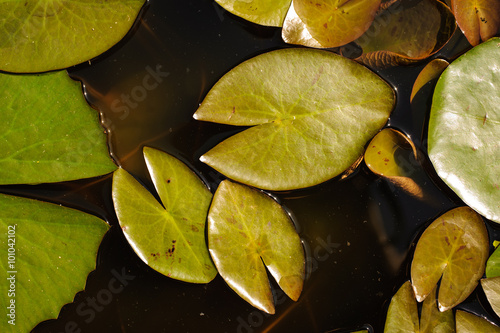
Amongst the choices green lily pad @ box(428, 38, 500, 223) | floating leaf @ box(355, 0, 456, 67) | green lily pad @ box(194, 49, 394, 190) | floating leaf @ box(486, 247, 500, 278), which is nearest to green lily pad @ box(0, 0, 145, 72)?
green lily pad @ box(194, 49, 394, 190)

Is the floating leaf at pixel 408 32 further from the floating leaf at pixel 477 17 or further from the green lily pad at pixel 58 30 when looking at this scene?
the green lily pad at pixel 58 30

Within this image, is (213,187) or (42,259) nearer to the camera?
(42,259)

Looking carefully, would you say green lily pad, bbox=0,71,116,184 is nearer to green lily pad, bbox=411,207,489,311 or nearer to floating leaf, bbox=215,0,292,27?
floating leaf, bbox=215,0,292,27

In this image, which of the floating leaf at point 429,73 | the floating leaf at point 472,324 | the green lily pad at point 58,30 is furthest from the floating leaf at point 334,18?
the floating leaf at point 472,324

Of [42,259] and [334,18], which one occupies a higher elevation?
[334,18]

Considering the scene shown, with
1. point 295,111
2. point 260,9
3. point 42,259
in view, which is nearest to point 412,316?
point 295,111

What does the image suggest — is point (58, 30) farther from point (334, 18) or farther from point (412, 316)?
point (412, 316)
